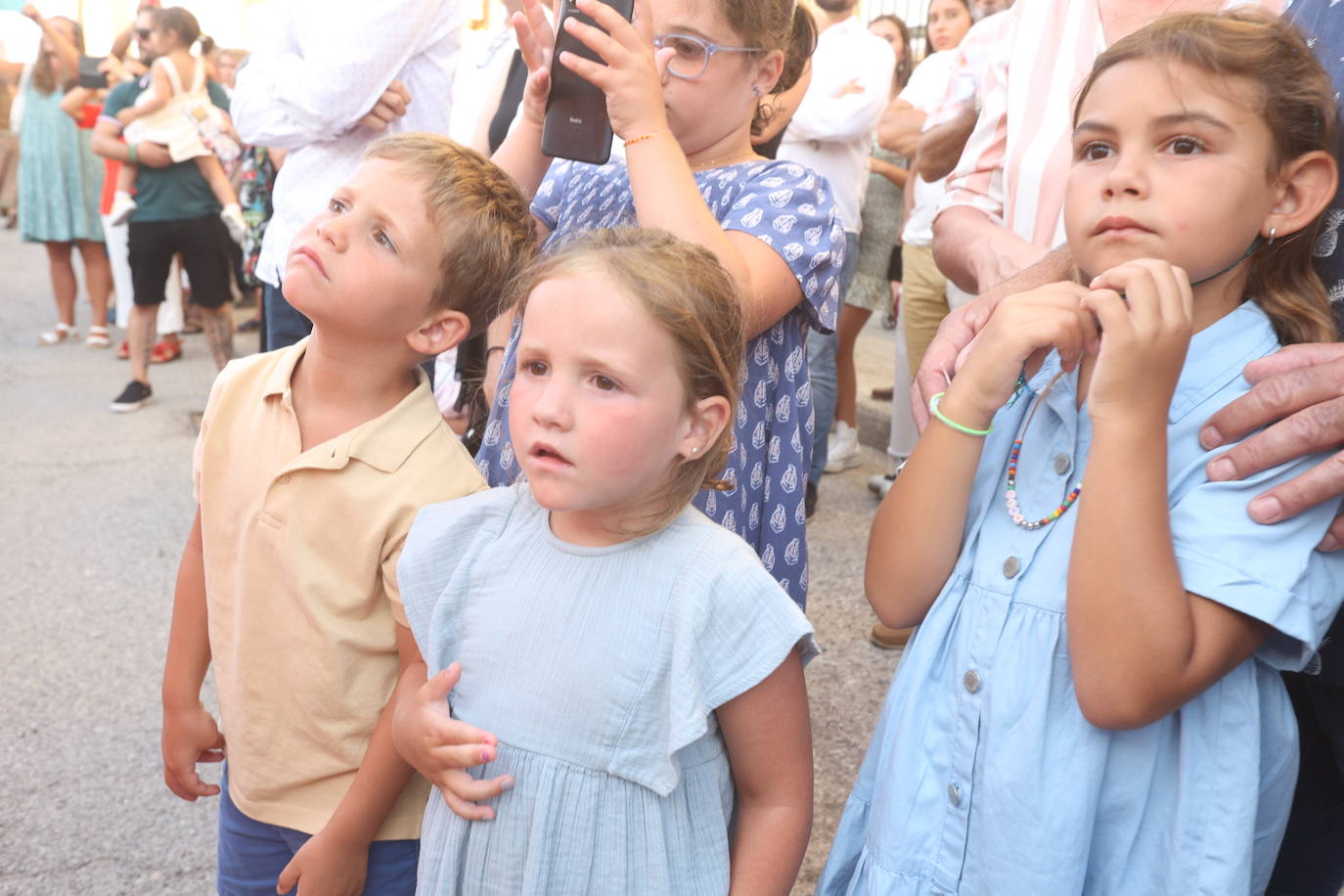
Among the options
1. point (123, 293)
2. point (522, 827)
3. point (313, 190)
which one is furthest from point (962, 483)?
point (123, 293)

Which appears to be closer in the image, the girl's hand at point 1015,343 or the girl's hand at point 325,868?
the girl's hand at point 1015,343

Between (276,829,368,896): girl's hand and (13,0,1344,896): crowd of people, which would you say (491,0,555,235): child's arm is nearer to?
(13,0,1344,896): crowd of people

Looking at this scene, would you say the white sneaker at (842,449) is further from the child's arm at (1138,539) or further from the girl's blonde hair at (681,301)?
the child's arm at (1138,539)

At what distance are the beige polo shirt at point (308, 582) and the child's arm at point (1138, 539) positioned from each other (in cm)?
85

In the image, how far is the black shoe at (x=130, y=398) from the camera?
6346 millimetres

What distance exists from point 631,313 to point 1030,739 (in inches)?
25.2

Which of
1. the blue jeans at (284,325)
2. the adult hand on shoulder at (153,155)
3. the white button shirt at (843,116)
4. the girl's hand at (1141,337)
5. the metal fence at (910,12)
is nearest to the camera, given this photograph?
the girl's hand at (1141,337)

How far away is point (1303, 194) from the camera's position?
1.25m

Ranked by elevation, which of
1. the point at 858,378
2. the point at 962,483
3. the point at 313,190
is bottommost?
the point at 858,378

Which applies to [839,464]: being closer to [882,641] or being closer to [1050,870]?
[882,641]

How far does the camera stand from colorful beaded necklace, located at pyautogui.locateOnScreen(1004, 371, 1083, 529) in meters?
1.28

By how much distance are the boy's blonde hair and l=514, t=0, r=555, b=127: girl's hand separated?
0.50 feet

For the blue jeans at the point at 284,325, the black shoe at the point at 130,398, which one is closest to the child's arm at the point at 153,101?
the black shoe at the point at 130,398

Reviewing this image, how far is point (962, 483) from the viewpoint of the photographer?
1.31 metres
